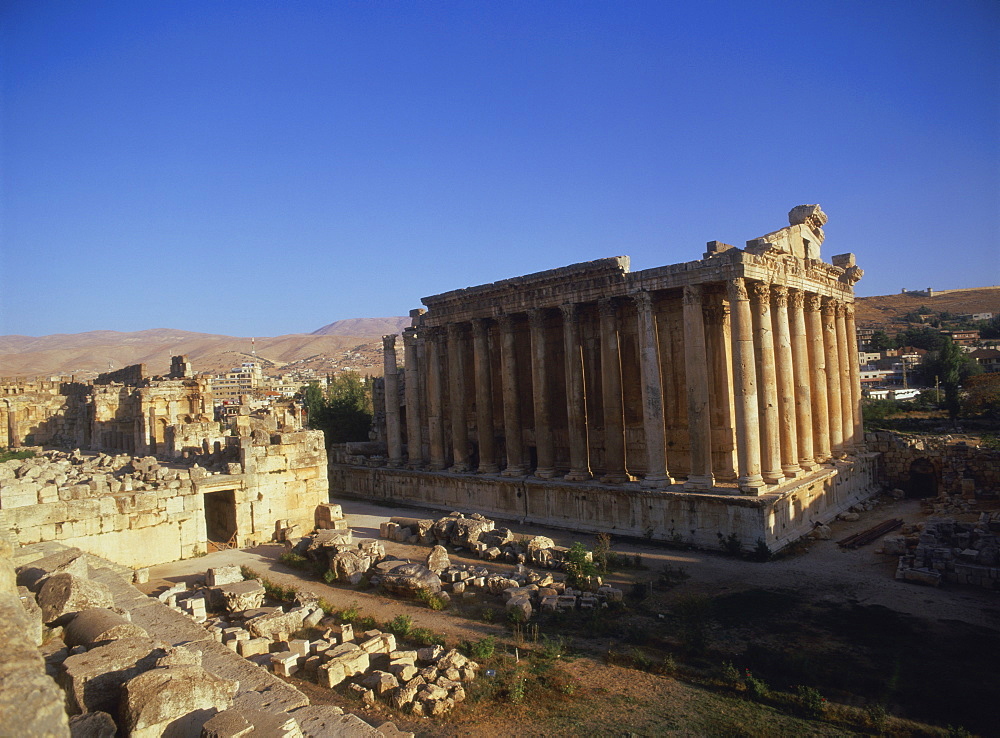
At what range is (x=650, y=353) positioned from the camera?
66.4 feet

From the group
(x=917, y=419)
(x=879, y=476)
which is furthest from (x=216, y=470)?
(x=917, y=419)

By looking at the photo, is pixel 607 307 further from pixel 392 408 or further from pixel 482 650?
pixel 482 650

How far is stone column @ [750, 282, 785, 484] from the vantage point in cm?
1939

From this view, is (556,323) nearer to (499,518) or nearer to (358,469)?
(499,518)

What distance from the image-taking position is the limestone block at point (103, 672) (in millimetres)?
5832

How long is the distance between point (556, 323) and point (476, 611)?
46.2 feet

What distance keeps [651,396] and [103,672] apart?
54.5 ft

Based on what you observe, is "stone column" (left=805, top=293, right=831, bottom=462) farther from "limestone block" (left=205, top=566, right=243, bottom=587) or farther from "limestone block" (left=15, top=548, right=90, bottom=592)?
"limestone block" (left=15, top=548, right=90, bottom=592)

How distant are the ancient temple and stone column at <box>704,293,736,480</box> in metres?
0.04

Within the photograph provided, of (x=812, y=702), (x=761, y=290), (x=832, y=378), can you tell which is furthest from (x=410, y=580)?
(x=832, y=378)

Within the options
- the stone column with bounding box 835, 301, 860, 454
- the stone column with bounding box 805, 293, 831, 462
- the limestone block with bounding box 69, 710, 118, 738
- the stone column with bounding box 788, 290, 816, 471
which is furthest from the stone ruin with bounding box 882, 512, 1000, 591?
the limestone block with bounding box 69, 710, 118, 738

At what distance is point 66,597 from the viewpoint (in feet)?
27.0

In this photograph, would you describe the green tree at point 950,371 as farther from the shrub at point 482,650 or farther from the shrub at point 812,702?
the shrub at point 482,650

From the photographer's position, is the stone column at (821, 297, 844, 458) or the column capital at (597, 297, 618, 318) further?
the stone column at (821, 297, 844, 458)
